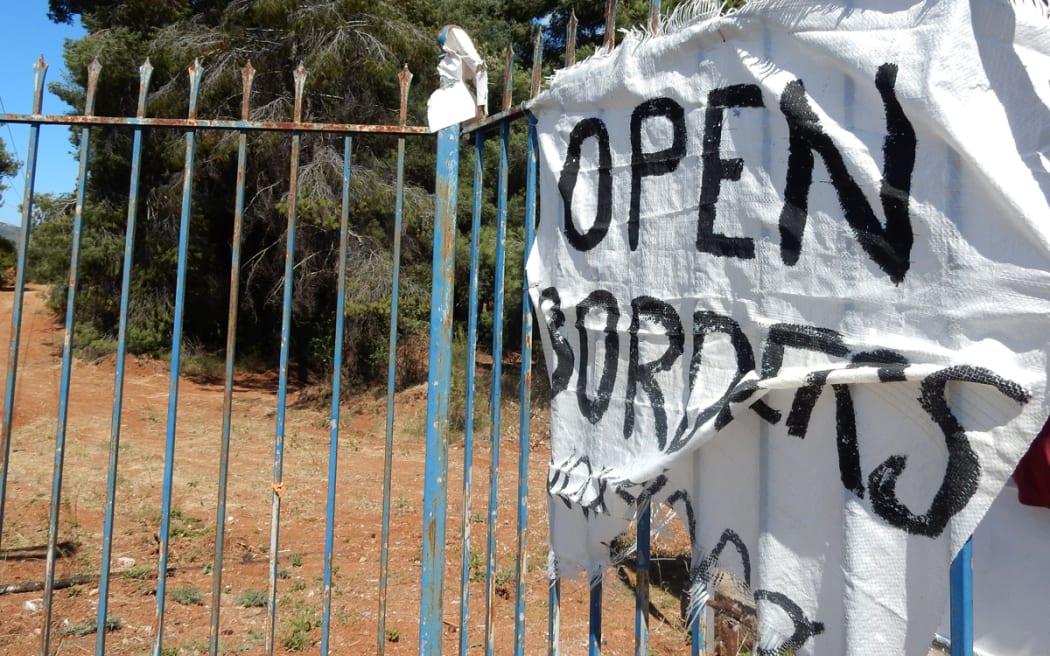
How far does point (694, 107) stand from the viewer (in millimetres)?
1512

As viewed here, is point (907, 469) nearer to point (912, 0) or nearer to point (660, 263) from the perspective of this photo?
point (660, 263)

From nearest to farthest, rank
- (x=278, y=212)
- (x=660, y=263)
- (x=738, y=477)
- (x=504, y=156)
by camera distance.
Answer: (x=738, y=477) < (x=660, y=263) < (x=504, y=156) < (x=278, y=212)

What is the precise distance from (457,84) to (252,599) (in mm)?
3576

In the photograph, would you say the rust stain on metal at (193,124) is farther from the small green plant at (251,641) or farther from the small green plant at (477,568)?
the small green plant at (477,568)

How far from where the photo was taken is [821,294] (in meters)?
1.27

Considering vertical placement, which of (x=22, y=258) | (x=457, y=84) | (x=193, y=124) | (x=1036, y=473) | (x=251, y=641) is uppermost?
(x=457, y=84)

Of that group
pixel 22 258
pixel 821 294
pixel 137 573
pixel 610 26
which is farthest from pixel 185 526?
Answer: pixel 821 294

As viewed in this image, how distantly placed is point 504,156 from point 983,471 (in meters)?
1.35

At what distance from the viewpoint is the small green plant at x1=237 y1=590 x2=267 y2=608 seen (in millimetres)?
4468

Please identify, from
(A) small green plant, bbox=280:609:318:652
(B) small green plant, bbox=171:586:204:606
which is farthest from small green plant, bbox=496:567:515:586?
(B) small green plant, bbox=171:586:204:606

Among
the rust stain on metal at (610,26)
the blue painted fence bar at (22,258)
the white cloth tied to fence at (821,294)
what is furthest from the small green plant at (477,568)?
the rust stain on metal at (610,26)

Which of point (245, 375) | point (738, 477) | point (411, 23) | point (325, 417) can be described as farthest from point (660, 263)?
point (245, 375)

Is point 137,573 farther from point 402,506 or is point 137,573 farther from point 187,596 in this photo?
point 402,506

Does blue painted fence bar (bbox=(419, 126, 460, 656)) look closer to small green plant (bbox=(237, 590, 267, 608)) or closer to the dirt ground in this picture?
the dirt ground
